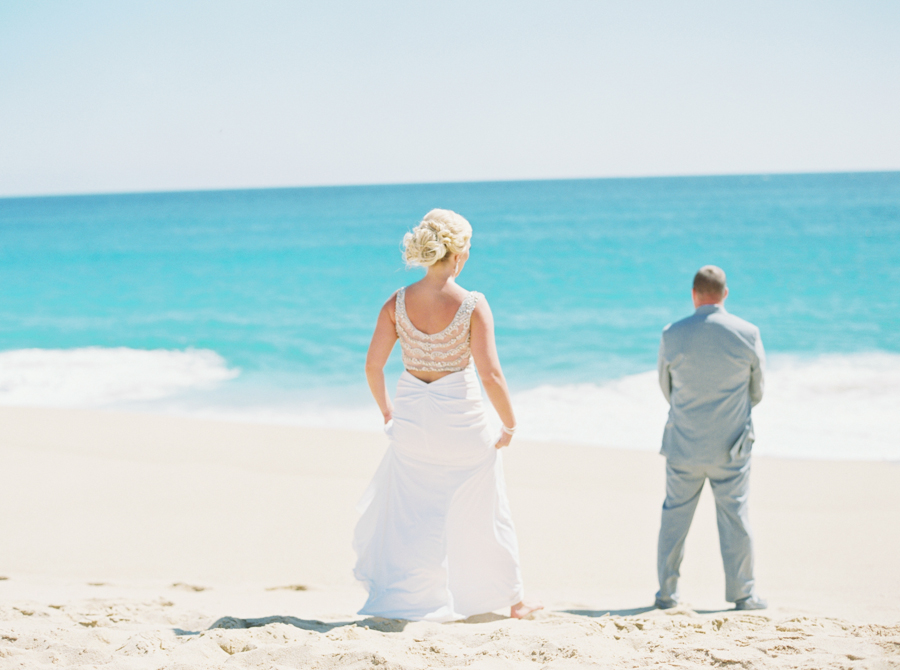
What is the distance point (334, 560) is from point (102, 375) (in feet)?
31.5

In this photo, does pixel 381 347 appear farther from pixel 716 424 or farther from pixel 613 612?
pixel 613 612

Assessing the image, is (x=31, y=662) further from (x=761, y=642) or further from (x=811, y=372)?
(x=811, y=372)

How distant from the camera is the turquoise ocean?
9.48 meters

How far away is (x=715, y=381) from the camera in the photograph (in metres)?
3.44

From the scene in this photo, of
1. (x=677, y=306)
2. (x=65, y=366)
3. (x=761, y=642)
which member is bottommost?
(x=761, y=642)

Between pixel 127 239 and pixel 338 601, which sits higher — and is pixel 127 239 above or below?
above

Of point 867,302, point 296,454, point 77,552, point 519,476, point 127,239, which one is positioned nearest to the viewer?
point 77,552

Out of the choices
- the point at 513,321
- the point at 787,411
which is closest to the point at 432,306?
the point at 787,411

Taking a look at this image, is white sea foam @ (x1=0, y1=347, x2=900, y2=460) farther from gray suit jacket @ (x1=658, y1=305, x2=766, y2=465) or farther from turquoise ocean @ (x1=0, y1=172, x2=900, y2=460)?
gray suit jacket @ (x1=658, y1=305, x2=766, y2=465)

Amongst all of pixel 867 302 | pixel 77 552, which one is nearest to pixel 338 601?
pixel 77 552

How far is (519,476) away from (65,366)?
10632 millimetres

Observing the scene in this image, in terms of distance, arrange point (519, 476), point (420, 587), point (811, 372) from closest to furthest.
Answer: point (420, 587) → point (519, 476) → point (811, 372)

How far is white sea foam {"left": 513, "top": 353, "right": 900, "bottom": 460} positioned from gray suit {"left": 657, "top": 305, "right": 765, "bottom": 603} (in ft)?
13.0

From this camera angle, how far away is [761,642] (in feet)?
8.82
